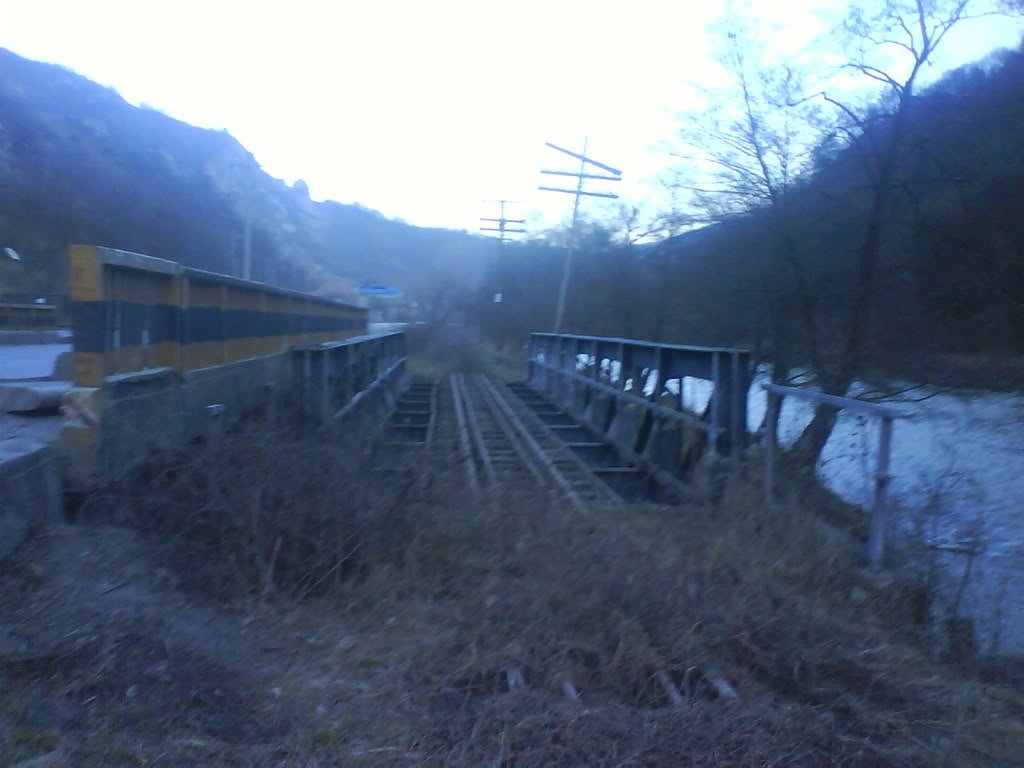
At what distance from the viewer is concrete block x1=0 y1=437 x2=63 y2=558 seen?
16.3ft

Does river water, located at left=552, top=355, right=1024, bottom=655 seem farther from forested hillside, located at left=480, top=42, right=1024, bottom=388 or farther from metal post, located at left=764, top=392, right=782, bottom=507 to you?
forested hillside, located at left=480, top=42, right=1024, bottom=388

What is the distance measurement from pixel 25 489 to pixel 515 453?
9.66m

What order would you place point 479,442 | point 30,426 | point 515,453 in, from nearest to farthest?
point 30,426 < point 515,453 < point 479,442

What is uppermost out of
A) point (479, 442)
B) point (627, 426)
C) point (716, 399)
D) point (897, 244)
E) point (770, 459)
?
point (897, 244)

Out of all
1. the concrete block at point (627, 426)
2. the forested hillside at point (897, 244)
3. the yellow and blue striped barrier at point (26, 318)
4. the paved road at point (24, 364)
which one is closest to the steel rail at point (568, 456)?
the concrete block at point (627, 426)

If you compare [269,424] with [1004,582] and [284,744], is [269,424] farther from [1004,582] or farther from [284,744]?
[1004,582]

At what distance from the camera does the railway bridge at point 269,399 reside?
595 cm

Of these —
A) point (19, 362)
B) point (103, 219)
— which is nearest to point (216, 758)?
point (19, 362)

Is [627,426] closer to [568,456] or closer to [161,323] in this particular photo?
[568,456]

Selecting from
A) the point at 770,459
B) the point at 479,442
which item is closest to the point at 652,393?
the point at 479,442

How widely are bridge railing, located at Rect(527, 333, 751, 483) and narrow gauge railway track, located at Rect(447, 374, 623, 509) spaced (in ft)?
3.03

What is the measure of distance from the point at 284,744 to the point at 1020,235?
446 inches

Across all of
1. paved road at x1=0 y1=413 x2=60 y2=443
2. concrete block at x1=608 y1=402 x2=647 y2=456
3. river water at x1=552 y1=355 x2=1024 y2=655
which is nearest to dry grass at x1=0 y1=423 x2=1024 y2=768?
river water at x1=552 y1=355 x2=1024 y2=655

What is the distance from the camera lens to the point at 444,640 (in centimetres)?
472
